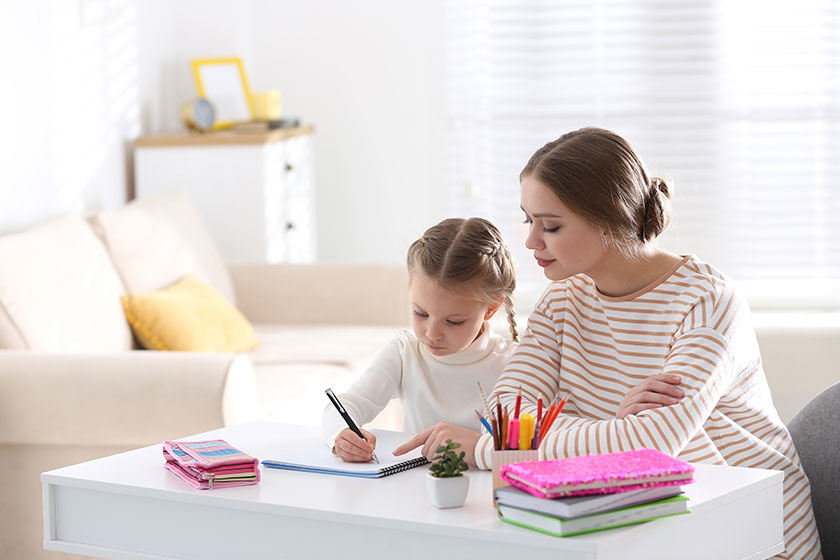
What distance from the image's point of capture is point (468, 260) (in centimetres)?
177

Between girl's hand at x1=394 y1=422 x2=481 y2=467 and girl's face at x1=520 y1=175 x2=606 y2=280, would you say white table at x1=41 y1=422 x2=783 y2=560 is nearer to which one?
girl's hand at x1=394 y1=422 x2=481 y2=467

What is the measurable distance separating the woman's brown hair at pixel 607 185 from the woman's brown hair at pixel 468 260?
0.19 metres

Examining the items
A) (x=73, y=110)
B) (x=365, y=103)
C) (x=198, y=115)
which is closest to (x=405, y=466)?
(x=73, y=110)

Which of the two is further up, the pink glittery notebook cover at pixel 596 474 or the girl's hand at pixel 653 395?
the pink glittery notebook cover at pixel 596 474

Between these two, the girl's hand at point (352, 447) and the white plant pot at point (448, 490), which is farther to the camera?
the girl's hand at point (352, 447)

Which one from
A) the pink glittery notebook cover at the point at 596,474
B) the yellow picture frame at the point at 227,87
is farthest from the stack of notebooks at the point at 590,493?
the yellow picture frame at the point at 227,87

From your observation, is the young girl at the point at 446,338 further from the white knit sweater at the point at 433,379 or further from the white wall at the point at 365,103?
the white wall at the point at 365,103

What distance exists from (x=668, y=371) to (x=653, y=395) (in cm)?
6

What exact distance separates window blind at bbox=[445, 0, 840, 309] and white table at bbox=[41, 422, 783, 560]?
3.19 meters

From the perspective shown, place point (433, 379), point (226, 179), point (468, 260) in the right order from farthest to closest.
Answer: point (226, 179)
point (433, 379)
point (468, 260)

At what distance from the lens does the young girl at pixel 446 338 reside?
1764 mm

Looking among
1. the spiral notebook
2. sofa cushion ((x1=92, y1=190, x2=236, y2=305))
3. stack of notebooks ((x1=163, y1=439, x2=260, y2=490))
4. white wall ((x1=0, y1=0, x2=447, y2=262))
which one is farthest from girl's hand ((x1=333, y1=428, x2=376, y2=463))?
white wall ((x1=0, y1=0, x2=447, y2=262))

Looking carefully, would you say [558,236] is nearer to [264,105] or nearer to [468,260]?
[468,260]

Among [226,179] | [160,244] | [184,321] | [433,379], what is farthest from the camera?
[226,179]
